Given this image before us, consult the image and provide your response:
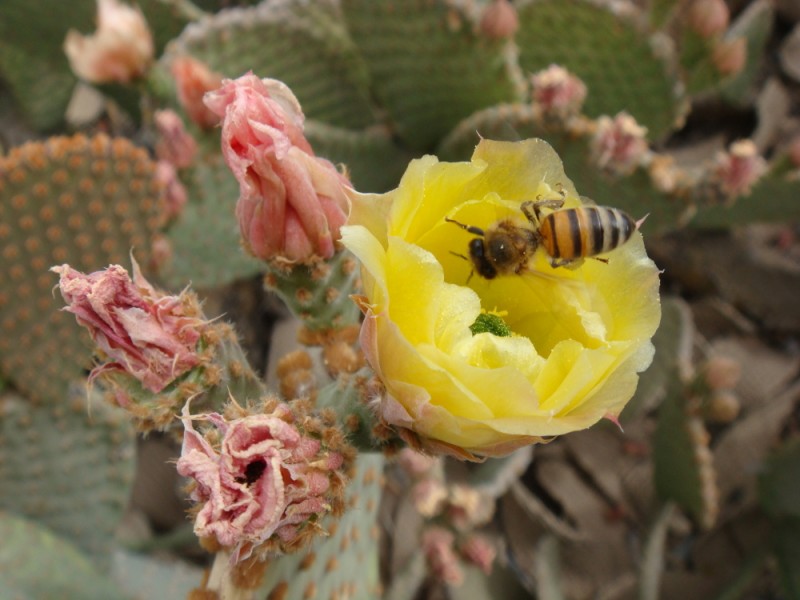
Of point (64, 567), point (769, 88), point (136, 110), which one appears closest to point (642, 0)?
point (769, 88)

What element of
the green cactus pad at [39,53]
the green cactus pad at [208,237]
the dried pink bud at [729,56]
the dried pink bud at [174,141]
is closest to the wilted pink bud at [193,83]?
the dried pink bud at [174,141]

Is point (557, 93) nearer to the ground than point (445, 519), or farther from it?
farther from it

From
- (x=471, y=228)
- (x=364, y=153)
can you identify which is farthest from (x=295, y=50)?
(x=471, y=228)

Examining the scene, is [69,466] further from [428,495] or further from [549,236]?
[549,236]

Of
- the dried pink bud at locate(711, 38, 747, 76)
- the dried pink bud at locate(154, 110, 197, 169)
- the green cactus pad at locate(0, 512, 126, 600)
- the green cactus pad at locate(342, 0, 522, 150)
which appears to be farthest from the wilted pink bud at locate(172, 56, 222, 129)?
the dried pink bud at locate(711, 38, 747, 76)

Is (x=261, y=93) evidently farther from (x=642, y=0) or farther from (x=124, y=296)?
(x=642, y=0)

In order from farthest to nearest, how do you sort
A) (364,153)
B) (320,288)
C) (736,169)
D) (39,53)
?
(39,53)
(364,153)
(736,169)
(320,288)
